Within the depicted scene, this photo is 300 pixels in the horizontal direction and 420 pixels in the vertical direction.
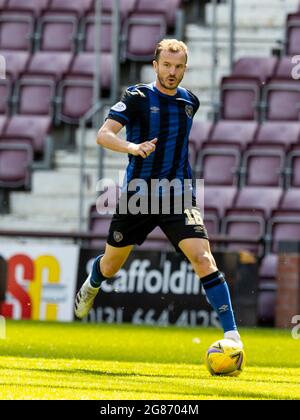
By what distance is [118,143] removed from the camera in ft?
26.8

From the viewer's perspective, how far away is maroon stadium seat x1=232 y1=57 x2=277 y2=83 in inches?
709

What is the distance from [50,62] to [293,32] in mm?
3572

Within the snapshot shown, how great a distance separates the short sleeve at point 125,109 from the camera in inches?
337

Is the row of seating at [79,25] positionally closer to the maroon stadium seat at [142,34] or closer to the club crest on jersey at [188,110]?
the maroon stadium seat at [142,34]

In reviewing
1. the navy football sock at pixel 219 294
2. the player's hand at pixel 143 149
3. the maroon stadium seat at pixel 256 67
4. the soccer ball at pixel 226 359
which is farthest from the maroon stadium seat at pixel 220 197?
the player's hand at pixel 143 149

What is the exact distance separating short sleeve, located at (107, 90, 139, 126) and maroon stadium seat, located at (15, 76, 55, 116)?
9.95 m

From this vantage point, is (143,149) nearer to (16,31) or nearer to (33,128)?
(33,128)

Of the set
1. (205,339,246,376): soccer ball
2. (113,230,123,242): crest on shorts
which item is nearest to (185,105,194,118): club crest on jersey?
(113,230,123,242): crest on shorts

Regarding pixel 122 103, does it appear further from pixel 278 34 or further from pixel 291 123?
pixel 278 34

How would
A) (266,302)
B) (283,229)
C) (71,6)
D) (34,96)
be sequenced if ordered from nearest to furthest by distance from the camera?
(266,302)
(283,229)
(34,96)
(71,6)

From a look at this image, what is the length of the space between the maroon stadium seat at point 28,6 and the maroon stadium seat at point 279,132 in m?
4.48

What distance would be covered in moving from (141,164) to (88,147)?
9.57m

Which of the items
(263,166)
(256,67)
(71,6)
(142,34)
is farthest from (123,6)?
(263,166)
